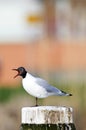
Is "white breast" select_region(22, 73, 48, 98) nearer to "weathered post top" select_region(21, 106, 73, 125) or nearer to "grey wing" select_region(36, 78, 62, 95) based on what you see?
"grey wing" select_region(36, 78, 62, 95)

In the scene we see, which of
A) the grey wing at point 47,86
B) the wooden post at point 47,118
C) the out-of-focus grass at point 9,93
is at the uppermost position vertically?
the grey wing at point 47,86

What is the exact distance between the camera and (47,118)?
3928 millimetres

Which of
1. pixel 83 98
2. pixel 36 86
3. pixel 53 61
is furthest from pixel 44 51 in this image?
pixel 36 86

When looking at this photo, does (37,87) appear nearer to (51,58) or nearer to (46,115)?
(46,115)

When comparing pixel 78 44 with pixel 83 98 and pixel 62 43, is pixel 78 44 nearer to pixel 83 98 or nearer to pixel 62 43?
pixel 62 43

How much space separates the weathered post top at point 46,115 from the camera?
3924 mm

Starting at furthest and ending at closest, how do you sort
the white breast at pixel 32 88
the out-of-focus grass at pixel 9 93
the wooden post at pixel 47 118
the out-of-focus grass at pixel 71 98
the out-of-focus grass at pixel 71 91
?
the out-of-focus grass at pixel 9 93
the out-of-focus grass at pixel 71 91
the out-of-focus grass at pixel 71 98
the white breast at pixel 32 88
the wooden post at pixel 47 118

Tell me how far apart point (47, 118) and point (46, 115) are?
0.06 ft

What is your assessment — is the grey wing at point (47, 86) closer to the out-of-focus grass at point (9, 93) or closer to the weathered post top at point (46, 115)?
the weathered post top at point (46, 115)

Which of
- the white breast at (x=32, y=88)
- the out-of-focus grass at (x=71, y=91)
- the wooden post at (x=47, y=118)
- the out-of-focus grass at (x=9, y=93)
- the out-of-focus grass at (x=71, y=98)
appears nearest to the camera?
the wooden post at (x=47, y=118)

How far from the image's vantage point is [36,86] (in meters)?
4.99

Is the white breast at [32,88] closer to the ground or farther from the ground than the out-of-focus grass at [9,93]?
farther from the ground

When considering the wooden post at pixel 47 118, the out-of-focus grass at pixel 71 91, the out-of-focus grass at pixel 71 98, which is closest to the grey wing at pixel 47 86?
the wooden post at pixel 47 118

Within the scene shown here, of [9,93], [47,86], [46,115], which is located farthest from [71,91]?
[46,115]
